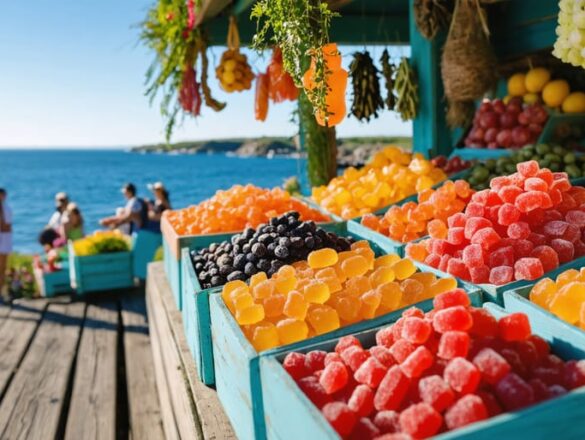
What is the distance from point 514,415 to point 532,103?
3.03 metres

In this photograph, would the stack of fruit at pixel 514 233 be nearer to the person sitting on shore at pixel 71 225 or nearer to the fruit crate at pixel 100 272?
the fruit crate at pixel 100 272

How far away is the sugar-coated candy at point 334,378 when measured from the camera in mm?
965

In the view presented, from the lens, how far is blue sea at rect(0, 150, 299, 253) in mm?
46656

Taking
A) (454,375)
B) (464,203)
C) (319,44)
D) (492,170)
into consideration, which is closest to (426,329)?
(454,375)

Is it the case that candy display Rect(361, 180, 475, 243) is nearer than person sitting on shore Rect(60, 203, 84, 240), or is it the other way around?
candy display Rect(361, 180, 475, 243)

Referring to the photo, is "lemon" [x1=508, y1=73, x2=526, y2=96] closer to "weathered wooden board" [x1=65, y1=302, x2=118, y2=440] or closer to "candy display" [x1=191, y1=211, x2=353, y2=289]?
"candy display" [x1=191, y1=211, x2=353, y2=289]

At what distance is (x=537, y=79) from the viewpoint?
11.2 feet

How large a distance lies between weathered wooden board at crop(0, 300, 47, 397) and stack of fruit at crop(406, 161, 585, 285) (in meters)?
2.90

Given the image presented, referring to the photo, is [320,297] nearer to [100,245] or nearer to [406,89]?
[406,89]

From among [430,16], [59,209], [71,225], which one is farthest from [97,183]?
[430,16]

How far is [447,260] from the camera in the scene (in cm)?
160

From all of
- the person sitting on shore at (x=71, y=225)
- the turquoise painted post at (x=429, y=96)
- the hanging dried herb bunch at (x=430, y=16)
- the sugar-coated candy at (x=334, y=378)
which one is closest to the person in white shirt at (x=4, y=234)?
the person sitting on shore at (x=71, y=225)

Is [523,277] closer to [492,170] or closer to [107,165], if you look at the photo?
[492,170]

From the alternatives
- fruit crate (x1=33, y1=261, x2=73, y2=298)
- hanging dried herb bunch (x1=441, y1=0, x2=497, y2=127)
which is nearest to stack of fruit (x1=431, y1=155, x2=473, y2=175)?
hanging dried herb bunch (x1=441, y1=0, x2=497, y2=127)
